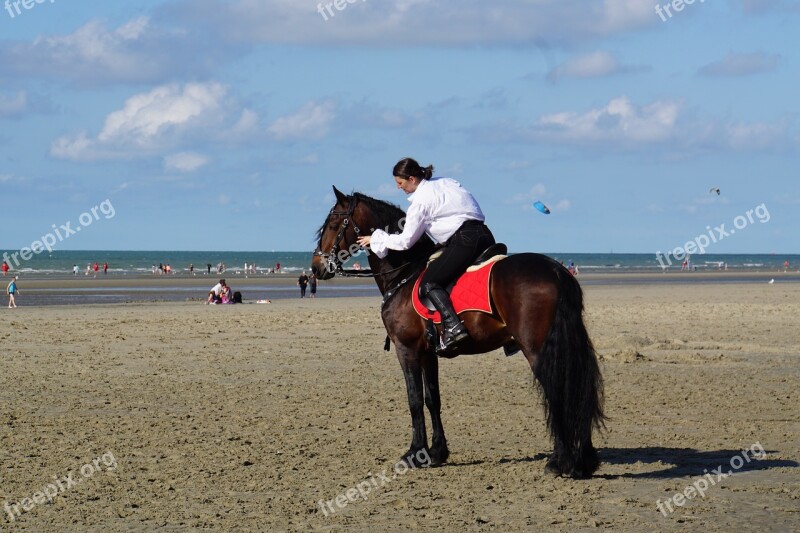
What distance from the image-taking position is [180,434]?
1154 centimetres

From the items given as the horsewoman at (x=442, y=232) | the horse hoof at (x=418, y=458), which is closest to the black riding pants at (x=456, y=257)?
the horsewoman at (x=442, y=232)

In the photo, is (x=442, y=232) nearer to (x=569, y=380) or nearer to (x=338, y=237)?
(x=338, y=237)

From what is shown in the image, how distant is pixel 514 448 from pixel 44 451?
15.4ft

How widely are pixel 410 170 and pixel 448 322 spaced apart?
5.04 ft

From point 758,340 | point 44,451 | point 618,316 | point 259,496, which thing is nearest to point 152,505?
point 259,496

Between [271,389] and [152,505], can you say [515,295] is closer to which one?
[152,505]

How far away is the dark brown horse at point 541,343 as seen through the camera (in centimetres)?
903

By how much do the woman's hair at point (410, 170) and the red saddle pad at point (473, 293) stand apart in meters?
1.09

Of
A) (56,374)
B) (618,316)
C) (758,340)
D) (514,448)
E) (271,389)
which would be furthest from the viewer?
(618,316)

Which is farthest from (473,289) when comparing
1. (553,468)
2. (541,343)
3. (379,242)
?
(553,468)

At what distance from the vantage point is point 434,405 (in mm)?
10242

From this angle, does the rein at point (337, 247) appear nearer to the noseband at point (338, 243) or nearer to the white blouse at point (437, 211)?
the noseband at point (338, 243)

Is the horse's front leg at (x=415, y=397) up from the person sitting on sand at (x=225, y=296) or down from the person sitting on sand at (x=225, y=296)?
down

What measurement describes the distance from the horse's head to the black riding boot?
1.15 meters
